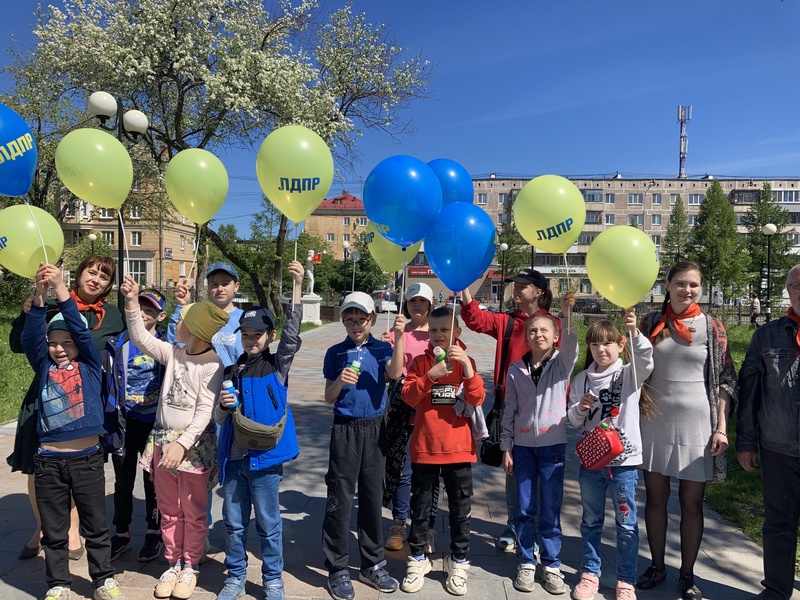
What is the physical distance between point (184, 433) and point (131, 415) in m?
0.62

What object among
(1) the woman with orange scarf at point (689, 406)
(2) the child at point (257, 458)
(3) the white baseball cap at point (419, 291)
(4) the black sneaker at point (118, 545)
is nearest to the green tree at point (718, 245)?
(1) the woman with orange scarf at point (689, 406)

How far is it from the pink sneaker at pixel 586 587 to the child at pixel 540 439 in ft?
0.27

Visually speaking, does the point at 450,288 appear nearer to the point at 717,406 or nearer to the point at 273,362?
the point at 273,362

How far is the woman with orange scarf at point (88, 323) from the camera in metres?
3.05

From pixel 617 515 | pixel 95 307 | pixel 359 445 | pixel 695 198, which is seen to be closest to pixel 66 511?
pixel 95 307

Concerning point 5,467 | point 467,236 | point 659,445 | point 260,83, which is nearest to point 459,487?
point 659,445

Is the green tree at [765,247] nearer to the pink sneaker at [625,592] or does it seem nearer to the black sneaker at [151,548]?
the pink sneaker at [625,592]

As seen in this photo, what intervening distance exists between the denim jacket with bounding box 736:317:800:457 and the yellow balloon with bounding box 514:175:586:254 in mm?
1229

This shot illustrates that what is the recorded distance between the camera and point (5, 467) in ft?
15.9

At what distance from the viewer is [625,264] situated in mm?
3094

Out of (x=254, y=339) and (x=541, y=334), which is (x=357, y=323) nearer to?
(x=254, y=339)

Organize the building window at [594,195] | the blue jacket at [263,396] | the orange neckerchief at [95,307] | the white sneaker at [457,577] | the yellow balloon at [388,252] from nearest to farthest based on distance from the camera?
1. the blue jacket at [263,396]
2. the white sneaker at [457,577]
3. the orange neckerchief at [95,307]
4. the yellow balloon at [388,252]
5. the building window at [594,195]

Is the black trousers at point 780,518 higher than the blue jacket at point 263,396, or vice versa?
the blue jacket at point 263,396

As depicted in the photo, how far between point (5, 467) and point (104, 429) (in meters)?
2.71
